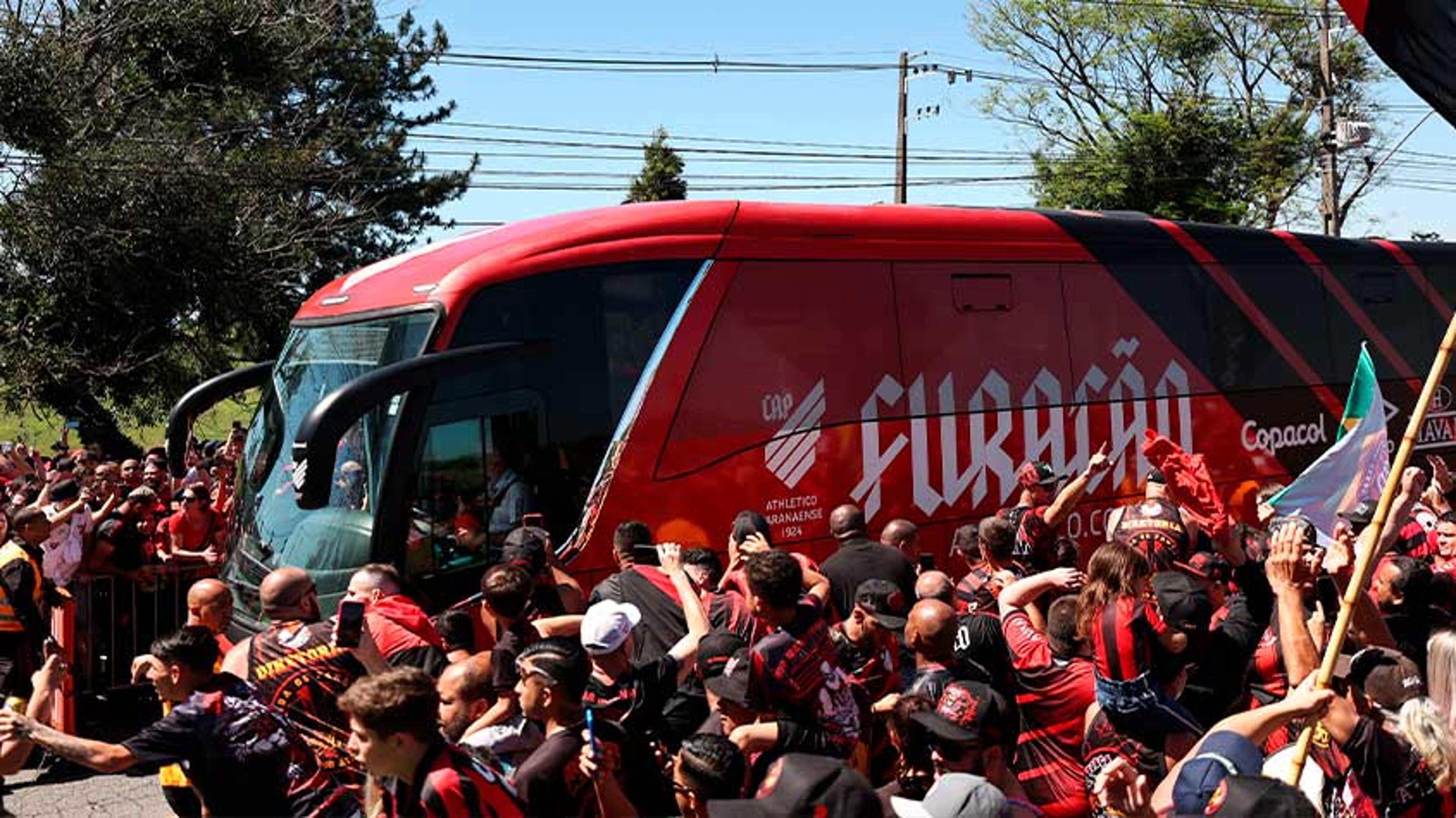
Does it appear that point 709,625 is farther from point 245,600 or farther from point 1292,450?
point 1292,450

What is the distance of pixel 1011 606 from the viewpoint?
554cm

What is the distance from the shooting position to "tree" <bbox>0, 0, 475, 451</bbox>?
20250 millimetres

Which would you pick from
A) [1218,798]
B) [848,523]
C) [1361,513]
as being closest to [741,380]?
[848,523]

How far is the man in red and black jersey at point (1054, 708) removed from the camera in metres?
4.96

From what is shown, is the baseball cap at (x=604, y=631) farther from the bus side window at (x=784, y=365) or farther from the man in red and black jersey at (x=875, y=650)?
the bus side window at (x=784, y=365)

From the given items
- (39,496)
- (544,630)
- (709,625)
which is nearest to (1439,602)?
(709,625)

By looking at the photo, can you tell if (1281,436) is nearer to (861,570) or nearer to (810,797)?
(861,570)

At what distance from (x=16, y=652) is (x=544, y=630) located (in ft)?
14.5

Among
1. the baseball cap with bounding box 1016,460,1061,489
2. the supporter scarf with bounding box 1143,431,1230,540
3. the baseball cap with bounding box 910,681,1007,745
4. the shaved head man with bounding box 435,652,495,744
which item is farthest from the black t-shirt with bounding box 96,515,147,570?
the baseball cap with bounding box 910,681,1007,745

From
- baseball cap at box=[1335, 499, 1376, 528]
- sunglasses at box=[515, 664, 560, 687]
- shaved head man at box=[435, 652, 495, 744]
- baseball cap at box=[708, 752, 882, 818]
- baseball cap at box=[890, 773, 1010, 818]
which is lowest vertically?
shaved head man at box=[435, 652, 495, 744]

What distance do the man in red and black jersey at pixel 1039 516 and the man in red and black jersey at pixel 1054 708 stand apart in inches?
69.6

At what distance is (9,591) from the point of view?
8117 mm

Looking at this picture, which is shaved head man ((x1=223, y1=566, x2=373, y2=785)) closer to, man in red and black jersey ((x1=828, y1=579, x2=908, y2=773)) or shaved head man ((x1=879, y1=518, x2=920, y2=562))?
man in red and black jersey ((x1=828, y1=579, x2=908, y2=773))

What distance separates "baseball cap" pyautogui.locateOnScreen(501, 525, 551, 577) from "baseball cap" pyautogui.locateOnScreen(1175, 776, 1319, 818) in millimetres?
3729
